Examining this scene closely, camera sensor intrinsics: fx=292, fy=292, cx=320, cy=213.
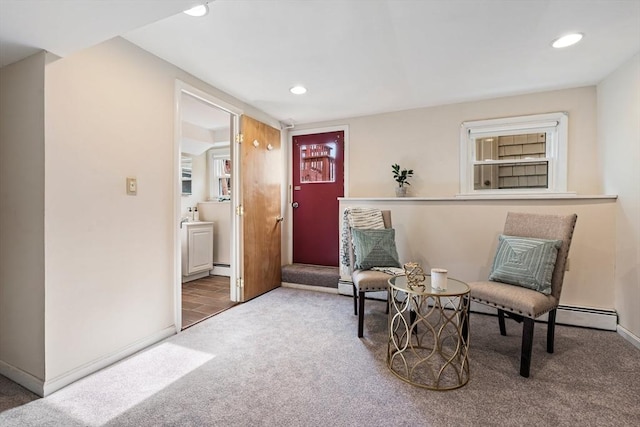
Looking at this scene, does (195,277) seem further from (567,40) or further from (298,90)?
(567,40)

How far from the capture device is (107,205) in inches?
75.4

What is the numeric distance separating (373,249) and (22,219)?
248 cm

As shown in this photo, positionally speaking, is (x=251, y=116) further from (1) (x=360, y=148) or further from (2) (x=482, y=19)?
(2) (x=482, y=19)

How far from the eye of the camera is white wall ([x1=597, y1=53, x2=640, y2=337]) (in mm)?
2230

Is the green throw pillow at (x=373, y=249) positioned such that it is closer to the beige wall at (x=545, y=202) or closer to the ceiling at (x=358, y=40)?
the beige wall at (x=545, y=202)

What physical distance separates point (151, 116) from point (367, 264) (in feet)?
7.04

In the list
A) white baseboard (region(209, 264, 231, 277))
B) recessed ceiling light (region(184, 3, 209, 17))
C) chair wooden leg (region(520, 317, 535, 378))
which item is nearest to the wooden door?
white baseboard (region(209, 264, 231, 277))

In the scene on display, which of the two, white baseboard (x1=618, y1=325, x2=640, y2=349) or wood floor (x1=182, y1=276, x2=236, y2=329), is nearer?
white baseboard (x1=618, y1=325, x2=640, y2=349)

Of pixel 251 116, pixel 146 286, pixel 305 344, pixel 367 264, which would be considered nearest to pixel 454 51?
pixel 367 264

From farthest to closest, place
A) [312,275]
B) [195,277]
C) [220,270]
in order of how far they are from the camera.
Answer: [220,270], [195,277], [312,275]

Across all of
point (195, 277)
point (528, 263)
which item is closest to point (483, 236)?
point (528, 263)

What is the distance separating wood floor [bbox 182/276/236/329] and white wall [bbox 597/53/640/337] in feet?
11.5

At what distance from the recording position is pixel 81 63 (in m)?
1.78

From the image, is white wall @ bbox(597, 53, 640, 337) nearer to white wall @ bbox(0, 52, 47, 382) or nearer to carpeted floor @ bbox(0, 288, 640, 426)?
carpeted floor @ bbox(0, 288, 640, 426)
